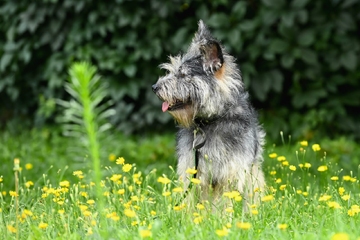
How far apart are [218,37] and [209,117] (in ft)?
10.9

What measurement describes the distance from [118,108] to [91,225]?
16.3ft

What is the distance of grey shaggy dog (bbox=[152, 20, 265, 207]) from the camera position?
4.79 meters

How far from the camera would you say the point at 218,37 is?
8.06 meters

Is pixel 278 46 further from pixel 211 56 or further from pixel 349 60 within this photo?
pixel 211 56

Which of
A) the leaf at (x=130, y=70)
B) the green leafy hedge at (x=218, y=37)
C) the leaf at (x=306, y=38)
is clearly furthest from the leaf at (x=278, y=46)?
the leaf at (x=130, y=70)

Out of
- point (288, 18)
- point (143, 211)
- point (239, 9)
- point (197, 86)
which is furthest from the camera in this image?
point (239, 9)

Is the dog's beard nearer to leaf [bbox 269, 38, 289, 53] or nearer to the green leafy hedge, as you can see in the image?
the green leafy hedge

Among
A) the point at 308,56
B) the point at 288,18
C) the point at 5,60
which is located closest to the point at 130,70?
the point at 5,60

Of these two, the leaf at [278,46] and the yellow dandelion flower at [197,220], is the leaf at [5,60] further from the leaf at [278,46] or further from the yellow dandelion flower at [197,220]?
the yellow dandelion flower at [197,220]

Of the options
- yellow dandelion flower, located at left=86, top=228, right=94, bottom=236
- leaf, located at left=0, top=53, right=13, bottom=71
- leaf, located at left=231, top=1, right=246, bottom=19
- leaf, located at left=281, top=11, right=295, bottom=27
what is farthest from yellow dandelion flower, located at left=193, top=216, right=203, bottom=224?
leaf, located at left=0, top=53, right=13, bottom=71

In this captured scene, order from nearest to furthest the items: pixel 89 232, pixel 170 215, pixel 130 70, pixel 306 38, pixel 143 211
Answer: pixel 89 232 → pixel 170 215 → pixel 143 211 → pixel 306 38 → pixel 130 70

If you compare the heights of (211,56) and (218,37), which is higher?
(218,37)

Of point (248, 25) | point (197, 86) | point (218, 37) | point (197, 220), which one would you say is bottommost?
point (197, 220)

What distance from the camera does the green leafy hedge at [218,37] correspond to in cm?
809
